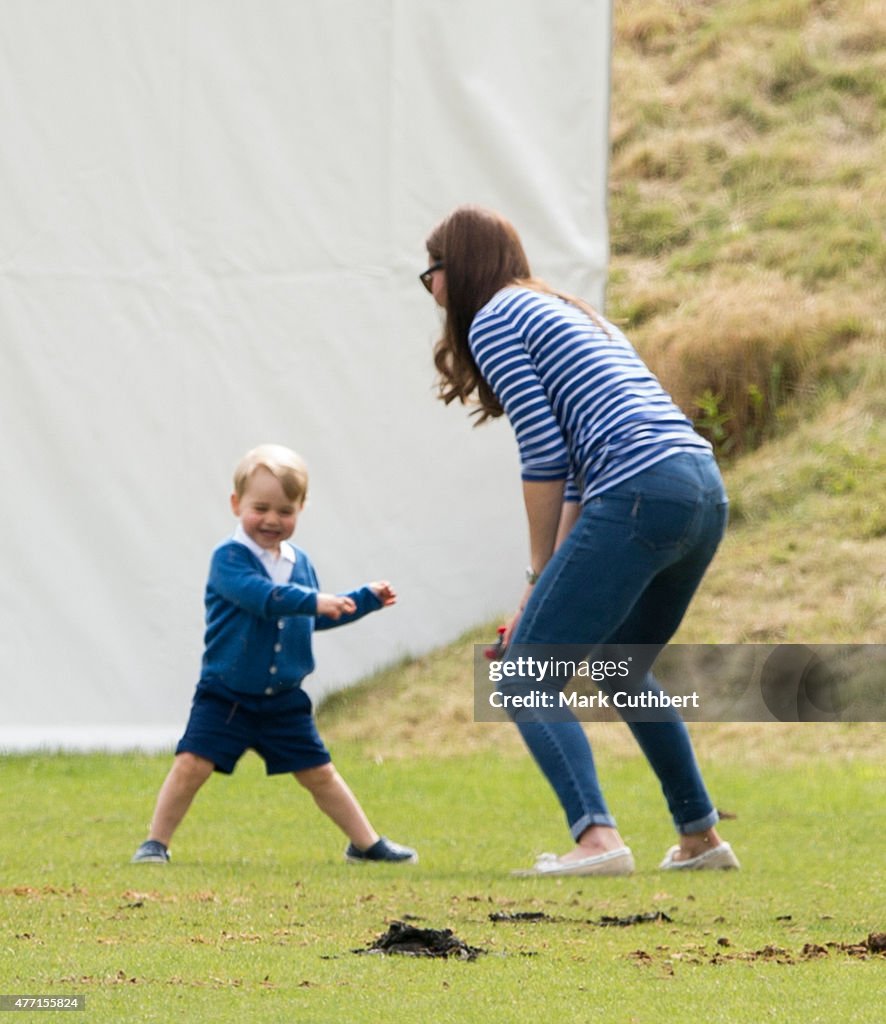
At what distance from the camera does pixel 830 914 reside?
3.83m

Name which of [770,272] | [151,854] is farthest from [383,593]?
[770,272]

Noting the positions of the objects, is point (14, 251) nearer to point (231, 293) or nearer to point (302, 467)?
point (231, 293)

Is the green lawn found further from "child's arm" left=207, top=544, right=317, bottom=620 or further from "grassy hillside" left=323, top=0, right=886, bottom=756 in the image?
"grassy hillside" left=323, top=0, right=886, bottom=756

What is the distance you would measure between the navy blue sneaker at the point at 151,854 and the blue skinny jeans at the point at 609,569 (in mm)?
1145

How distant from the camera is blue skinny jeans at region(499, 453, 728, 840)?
4074 mm

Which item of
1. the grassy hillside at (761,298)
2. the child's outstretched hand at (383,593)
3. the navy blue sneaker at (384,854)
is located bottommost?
the grassy hillside at (761,298)

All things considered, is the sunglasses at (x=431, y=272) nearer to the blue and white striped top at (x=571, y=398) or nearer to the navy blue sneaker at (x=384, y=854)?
the blue and white striped top at (x=571, y=398)

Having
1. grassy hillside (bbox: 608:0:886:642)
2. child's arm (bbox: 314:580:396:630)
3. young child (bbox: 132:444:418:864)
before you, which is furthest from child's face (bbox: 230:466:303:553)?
grassy hillside (bbox: 608:0:886:642)

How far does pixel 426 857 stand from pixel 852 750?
2627 millimetres

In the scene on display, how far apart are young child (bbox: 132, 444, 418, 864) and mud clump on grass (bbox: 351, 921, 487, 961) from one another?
1570mm

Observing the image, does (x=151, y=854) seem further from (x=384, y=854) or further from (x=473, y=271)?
(x=473, y=271)

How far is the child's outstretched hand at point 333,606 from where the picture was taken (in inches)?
181

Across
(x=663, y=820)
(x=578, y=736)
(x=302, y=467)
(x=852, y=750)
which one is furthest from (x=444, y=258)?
(x=852, y=750)

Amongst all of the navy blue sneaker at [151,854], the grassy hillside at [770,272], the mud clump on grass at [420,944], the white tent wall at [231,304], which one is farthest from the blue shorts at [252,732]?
the grassy hillside at [770,272]
